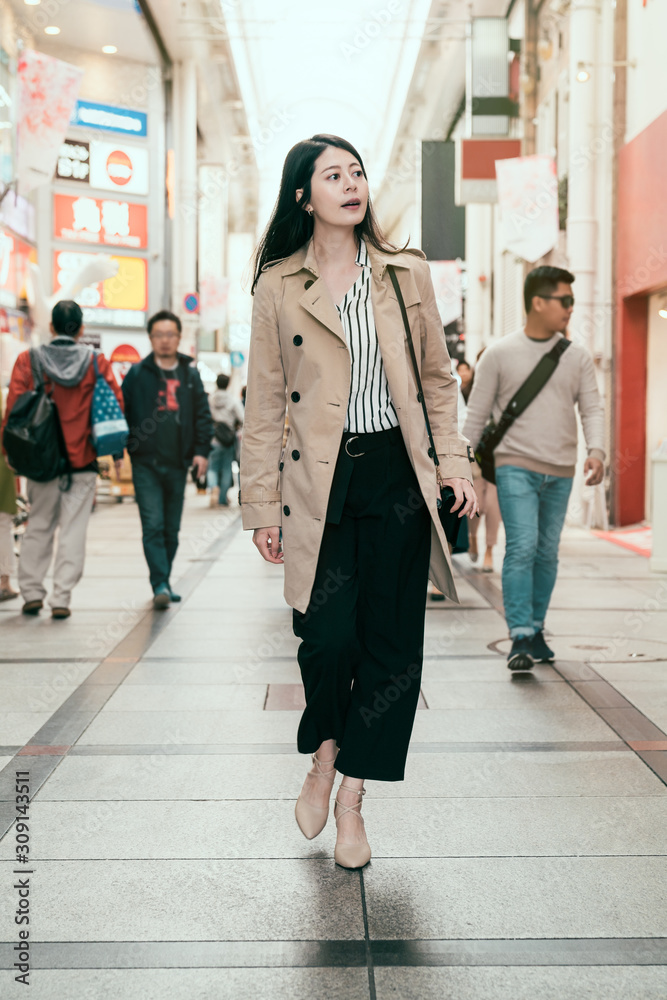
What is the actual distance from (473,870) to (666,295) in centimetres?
1003

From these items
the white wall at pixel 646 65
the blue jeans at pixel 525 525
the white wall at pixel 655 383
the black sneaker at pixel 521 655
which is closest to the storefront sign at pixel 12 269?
the white wall at pixel 646 65

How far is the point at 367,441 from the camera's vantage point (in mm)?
2662

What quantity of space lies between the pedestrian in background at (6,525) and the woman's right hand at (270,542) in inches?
171

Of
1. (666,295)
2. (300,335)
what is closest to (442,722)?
(300,335)

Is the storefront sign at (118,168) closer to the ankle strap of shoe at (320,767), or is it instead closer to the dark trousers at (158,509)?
the dark trousers at (158,509)

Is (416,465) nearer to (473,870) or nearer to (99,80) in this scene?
(473,870)

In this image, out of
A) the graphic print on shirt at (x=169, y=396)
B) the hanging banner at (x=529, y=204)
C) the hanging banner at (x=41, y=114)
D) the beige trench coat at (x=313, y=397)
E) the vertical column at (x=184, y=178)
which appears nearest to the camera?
the beige trench coat at (x=313, y=397)

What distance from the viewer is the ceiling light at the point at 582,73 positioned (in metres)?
12.6

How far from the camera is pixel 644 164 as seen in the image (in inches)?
450

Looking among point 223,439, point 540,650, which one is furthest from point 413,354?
point 223,439

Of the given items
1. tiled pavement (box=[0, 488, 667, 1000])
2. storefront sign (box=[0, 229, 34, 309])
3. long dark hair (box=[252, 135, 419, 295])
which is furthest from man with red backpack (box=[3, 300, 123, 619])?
storefront sign (box=[0, 229, 34, 309])

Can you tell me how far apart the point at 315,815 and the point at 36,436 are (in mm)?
3966

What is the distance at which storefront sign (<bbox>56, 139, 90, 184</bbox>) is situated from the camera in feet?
70.4

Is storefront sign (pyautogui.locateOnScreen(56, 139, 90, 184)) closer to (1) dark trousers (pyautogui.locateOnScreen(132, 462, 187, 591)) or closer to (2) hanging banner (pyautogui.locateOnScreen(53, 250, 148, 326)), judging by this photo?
(2) hanging banner (pyautogui.locateOnScreen(53, 250, 148, 326))
